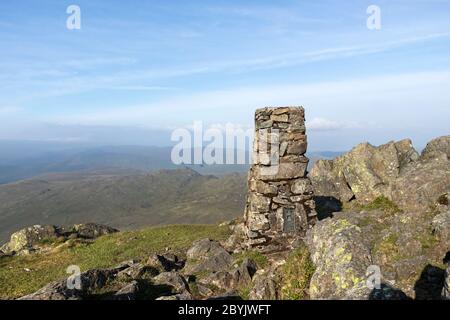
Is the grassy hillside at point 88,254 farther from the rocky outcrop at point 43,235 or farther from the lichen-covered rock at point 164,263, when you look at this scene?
the lichen-covered rock at point 164,263

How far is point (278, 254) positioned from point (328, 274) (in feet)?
37.3

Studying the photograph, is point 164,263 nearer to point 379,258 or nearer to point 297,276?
point 297,276

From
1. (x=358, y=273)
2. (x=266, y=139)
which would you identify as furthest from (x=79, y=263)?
(x=358, y=273)

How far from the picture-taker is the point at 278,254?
2720 centimetres

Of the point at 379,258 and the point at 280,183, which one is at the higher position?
the point at 280,183

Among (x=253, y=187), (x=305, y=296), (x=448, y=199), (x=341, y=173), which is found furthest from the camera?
(x=341, y=173)

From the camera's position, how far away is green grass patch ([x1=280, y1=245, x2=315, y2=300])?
694 inches

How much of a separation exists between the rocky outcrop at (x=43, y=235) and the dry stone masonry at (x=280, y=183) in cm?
2884

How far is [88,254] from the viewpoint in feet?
123

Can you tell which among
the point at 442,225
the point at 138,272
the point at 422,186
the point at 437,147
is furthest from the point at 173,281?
the point at 437,147

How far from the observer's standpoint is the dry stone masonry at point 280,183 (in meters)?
27.7

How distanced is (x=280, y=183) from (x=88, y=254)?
810 inches
